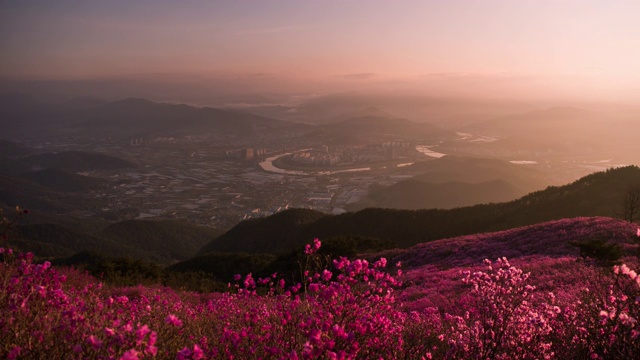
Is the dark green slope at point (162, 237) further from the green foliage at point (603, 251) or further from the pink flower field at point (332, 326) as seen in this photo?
the green foliage at point (603, 251)

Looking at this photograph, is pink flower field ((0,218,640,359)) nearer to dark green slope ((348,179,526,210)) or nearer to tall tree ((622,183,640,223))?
tall tree ((622,183,640,223))

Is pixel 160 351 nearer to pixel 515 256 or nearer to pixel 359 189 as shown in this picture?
pixel 515 256

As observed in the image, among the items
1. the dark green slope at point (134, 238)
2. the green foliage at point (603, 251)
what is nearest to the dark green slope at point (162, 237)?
the dark green slope at point (134, 238)

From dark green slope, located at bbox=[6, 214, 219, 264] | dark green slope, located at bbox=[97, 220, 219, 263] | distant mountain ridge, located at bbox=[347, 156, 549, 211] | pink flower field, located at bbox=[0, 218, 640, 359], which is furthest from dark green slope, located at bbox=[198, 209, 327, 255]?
pink flower field, located at bbox=[0, 218, 640, 359]

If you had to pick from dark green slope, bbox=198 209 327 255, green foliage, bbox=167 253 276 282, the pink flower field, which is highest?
the pink flower field

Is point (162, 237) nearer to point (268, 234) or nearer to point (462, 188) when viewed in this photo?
point (268, 234)

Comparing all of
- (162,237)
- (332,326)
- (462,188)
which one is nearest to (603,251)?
(332,326)

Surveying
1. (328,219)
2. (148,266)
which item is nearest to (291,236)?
(328,219)

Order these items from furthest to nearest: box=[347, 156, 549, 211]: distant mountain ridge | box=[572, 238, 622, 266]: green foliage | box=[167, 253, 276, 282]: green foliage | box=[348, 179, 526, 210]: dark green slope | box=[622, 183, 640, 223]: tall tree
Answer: box=[347, 156, 549, 211]: distant mountain ridge
box=[348, 179, 526, 210]: dark green slope
box=[167, 253, 276, 282]: green foliage
box=[622, 183, 640, 223]: tall tree
box=[572, 238, 622, 266]: green foliage
